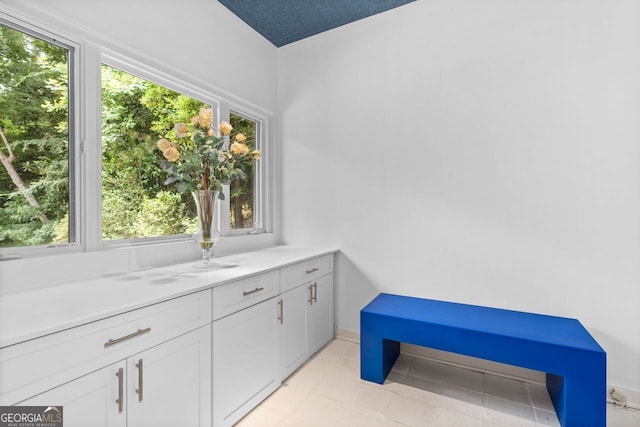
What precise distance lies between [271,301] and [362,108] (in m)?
1.67

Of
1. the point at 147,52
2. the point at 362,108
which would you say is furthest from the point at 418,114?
the point at 147,52

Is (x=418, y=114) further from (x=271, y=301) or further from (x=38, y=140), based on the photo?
(x=38, y=140)

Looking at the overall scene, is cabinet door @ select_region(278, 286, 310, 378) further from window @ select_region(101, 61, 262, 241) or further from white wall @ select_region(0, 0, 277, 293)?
window @ select_region(101, 61, 262, 241)

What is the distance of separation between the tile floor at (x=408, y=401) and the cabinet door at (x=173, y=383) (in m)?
0.37

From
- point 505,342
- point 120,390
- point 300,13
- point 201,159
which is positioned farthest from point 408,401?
point 300,13

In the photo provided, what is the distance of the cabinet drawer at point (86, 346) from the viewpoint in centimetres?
81

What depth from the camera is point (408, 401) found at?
5.73ft

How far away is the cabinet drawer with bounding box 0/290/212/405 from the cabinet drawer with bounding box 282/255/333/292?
27.5 inches

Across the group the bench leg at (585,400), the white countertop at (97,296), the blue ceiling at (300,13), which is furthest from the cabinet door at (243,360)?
the blue ceiling at (300,13)

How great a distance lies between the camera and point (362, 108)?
2.47m

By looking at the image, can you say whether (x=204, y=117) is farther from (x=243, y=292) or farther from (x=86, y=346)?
(x=86, y=346)

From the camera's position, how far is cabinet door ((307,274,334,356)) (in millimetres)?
2205

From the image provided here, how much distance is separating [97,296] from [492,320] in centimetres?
201

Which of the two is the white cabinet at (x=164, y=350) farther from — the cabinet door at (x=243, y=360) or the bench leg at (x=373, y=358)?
the bench leg at (x=373, y=358)
